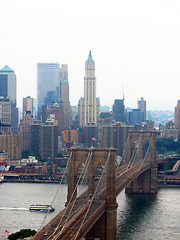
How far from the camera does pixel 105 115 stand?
162 m

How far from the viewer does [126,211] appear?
61781mm

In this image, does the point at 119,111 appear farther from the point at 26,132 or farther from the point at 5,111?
the point at 26,132

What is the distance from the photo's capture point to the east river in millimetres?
51938

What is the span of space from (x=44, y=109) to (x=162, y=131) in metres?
28.8

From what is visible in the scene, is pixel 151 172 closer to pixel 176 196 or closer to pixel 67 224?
pixel 176 196

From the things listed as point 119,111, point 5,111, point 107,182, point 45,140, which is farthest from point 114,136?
point 107,182

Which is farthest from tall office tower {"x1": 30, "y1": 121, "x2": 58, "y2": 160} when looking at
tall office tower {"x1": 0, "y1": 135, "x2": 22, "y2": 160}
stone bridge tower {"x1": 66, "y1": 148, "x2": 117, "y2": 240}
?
stone bridge tower {"x1": 66, "y1": 148, "x2": 117, "y2": 240}

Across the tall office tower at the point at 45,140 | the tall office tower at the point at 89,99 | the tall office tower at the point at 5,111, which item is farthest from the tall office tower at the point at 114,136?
the tall office tower at the point at 89,99

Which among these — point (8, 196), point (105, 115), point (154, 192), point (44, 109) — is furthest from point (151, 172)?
point (44, 109)

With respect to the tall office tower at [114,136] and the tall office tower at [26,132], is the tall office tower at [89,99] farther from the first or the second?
the tall office tower at [114,136]

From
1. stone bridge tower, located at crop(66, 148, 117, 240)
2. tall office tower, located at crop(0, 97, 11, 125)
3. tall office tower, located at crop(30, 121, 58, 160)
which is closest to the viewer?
stone bridge tower, located at crop(66, 148, 117, 240)

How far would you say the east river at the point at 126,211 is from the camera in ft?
170

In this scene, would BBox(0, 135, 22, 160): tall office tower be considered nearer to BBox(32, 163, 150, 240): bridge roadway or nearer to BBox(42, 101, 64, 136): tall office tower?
BBox(42, 101, 64, 136): tall office tower

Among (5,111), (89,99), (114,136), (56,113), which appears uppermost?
(89,99)
